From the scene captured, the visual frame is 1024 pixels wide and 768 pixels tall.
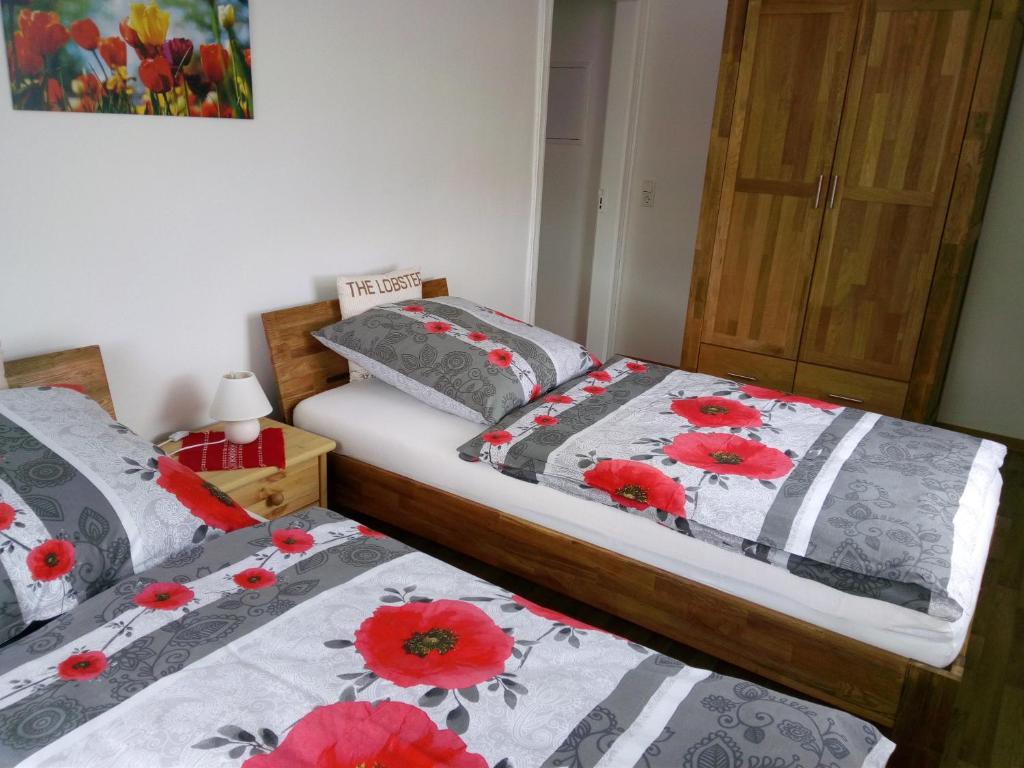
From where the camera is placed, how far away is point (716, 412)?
2420mm

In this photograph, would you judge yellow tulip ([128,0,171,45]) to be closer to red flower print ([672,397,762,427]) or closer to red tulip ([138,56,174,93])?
red tulip ([138,56,174,93])

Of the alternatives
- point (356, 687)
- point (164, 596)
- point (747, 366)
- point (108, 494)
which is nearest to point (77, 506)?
point (108, 494)

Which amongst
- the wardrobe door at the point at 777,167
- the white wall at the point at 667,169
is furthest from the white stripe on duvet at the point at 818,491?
the white wall at the point at 667,169

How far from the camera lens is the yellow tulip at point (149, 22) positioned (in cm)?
205

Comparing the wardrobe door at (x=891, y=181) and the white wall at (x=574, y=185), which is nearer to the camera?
the wardrobe door at (x=891, y=181)

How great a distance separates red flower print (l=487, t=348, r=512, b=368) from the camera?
2.47 m

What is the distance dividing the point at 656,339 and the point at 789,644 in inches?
117

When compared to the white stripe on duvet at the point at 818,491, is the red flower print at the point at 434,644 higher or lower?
lower

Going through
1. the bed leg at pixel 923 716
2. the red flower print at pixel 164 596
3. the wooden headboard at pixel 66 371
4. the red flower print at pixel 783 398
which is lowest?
the bed leg at pixel 923 716

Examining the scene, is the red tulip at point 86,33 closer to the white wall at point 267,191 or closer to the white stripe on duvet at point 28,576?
the white wall at point 267,191

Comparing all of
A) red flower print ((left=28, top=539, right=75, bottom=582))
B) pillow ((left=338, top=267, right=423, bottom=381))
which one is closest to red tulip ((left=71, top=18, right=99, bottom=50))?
pillow ((left=338, top=267, right=423, bottom=381))

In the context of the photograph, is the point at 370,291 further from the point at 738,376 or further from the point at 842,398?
the point at 842,398

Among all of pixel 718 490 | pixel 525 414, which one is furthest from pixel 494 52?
pixel 718 490

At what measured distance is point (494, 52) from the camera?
10.8 feet
